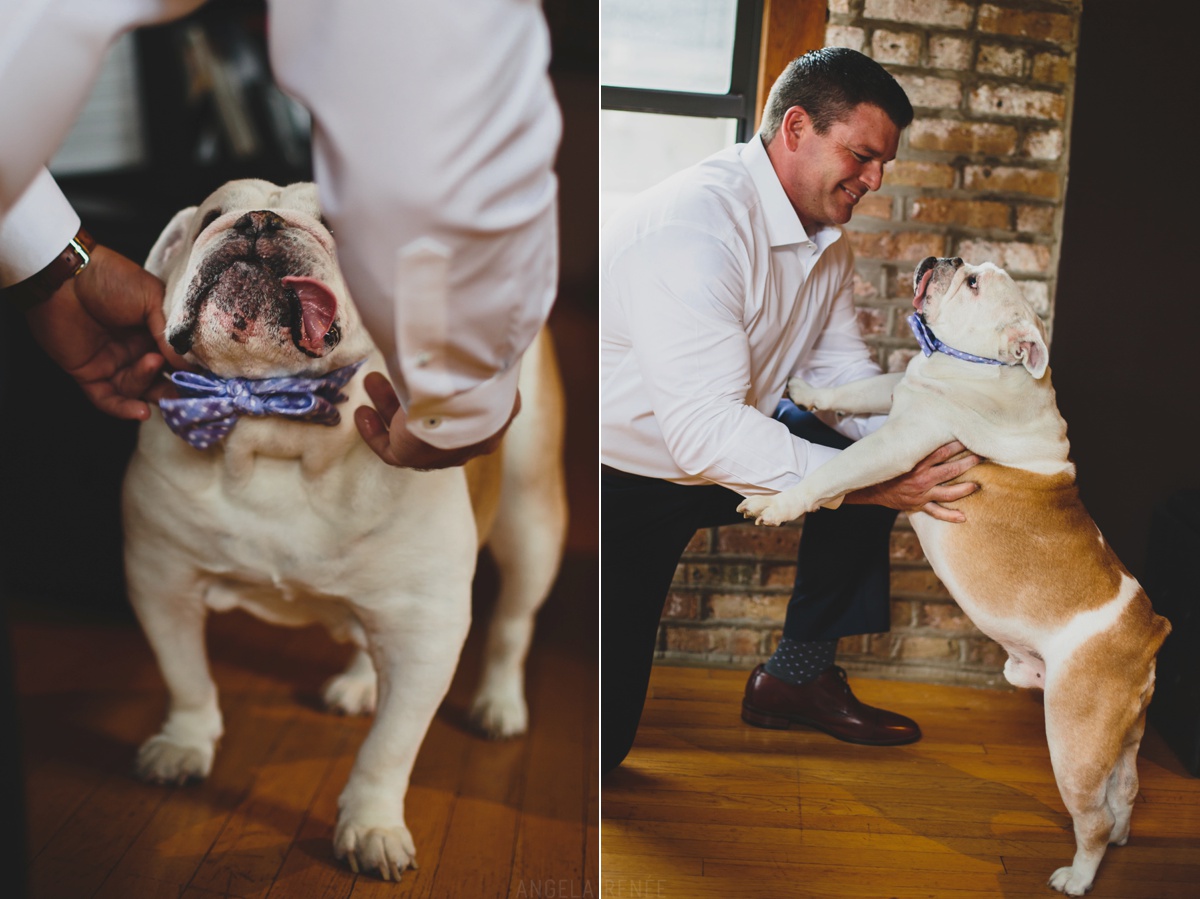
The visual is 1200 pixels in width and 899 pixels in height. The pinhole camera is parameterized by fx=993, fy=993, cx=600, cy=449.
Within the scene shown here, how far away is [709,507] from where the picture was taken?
5.03ft

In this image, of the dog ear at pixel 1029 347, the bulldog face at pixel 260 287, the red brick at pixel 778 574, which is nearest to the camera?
the bulldog face at pixel 260 287

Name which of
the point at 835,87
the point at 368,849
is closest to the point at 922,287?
the point at 835,87

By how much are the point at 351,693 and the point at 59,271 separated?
699 mm

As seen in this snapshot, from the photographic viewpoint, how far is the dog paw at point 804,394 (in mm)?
1464

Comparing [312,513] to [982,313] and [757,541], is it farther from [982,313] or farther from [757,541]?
[982,313]

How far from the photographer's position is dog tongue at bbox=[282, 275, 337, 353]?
121cm

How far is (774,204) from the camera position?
1.43 metres

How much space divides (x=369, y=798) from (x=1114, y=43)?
4.79 ft

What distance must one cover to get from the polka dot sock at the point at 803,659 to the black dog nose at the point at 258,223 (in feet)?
3.12

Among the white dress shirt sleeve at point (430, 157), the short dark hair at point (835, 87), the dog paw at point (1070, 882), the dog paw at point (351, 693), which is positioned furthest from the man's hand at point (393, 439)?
the dog paw at point (1070, 882)

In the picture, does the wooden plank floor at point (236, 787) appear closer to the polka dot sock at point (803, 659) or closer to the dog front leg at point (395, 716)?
the dog front leg at point (395, 716)

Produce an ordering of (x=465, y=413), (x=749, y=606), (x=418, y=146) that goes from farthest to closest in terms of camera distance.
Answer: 1. (x=749, y=606)
2. (x=465, y=413)
3. (x=418, y=146)

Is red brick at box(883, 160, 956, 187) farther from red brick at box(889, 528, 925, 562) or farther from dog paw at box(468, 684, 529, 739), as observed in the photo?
dog paw at box(468, 684, 529, 739)

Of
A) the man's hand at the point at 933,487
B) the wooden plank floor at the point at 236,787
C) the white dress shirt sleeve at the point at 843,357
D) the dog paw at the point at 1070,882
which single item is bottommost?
the dog paw at the point at 1070,882
